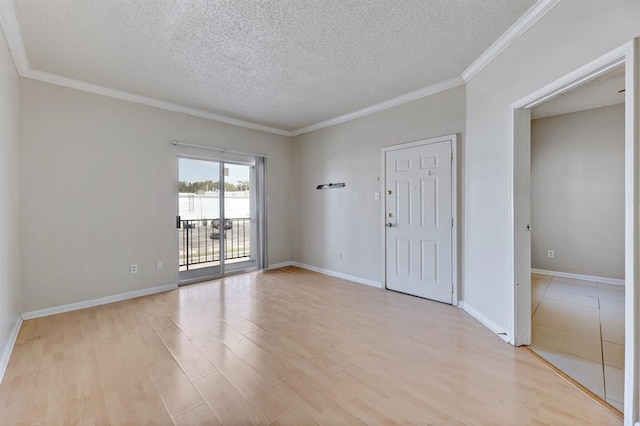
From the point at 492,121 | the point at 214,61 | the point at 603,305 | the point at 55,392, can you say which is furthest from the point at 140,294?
the point at 603,305

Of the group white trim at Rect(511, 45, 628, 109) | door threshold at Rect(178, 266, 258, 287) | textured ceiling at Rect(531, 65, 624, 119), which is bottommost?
door threshold at Rect(178, 266, 258, 287)

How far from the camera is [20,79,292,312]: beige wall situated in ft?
10.3

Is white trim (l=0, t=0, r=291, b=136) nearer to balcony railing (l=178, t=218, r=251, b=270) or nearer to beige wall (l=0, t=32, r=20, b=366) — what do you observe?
beige wall (l=0, t=32, r=20, b=366)

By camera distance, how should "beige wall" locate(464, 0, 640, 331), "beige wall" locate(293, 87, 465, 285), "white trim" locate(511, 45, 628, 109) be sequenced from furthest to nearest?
"beige wall" locate(293, 87, 465, 285)
"beige wall" locate(464, 0, 640, 331)
"white trim" locate(511, 45, 628, 109)

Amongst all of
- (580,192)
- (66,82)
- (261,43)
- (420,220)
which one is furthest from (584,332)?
(66,82)

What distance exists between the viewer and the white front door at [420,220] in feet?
11.6

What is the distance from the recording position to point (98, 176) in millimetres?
3564

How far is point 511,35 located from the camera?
243 centimetres

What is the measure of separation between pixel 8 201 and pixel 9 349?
130cm

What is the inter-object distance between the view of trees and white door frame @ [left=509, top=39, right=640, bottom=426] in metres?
4.22

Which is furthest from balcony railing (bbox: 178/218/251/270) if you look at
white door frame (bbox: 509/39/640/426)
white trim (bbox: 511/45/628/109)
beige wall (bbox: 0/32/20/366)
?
white trim (bbox: 511/45/628/109)

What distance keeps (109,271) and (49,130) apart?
6.02 feet

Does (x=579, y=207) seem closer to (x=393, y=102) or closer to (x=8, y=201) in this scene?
(x=393, y=102)

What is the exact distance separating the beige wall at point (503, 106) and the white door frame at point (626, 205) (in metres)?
0.06
